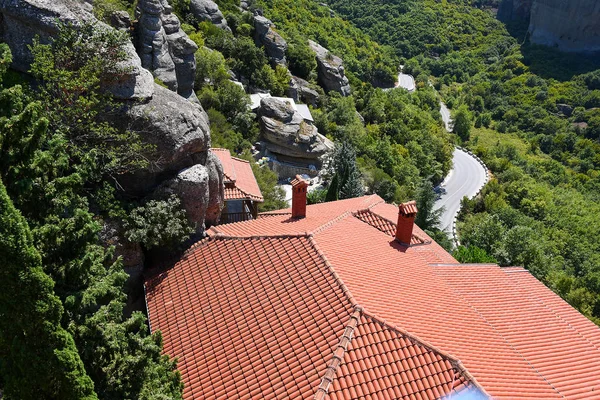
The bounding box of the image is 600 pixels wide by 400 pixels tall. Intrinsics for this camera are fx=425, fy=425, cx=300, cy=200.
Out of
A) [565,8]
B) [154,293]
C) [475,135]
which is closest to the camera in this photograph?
[154,293]

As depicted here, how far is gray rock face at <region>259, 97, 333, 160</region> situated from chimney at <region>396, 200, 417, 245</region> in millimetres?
23046

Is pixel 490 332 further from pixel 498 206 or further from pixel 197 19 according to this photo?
pixel 197 19

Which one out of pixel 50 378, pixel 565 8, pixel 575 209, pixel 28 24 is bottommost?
pixel 575 209

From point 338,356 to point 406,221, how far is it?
24.6ft

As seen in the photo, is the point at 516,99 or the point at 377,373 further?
the point at 516,99

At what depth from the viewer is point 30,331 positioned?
748 cm

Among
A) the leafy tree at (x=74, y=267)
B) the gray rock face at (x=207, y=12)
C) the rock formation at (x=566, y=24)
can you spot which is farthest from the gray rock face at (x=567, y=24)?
the leafy tree at (x=74, y=267)

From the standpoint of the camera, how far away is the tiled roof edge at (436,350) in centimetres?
969

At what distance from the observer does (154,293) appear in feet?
48.2

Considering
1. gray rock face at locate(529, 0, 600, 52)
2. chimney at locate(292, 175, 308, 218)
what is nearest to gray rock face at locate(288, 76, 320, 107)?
chimney at locate(292, 175, 308, 218)

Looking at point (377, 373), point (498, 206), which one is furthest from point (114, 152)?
point (498, 206)

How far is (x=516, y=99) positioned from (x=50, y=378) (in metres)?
115

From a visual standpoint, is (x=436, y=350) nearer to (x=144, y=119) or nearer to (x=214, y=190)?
(x=214, y=190)

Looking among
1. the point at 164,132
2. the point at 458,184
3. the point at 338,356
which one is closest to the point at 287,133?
the point at 164,132
